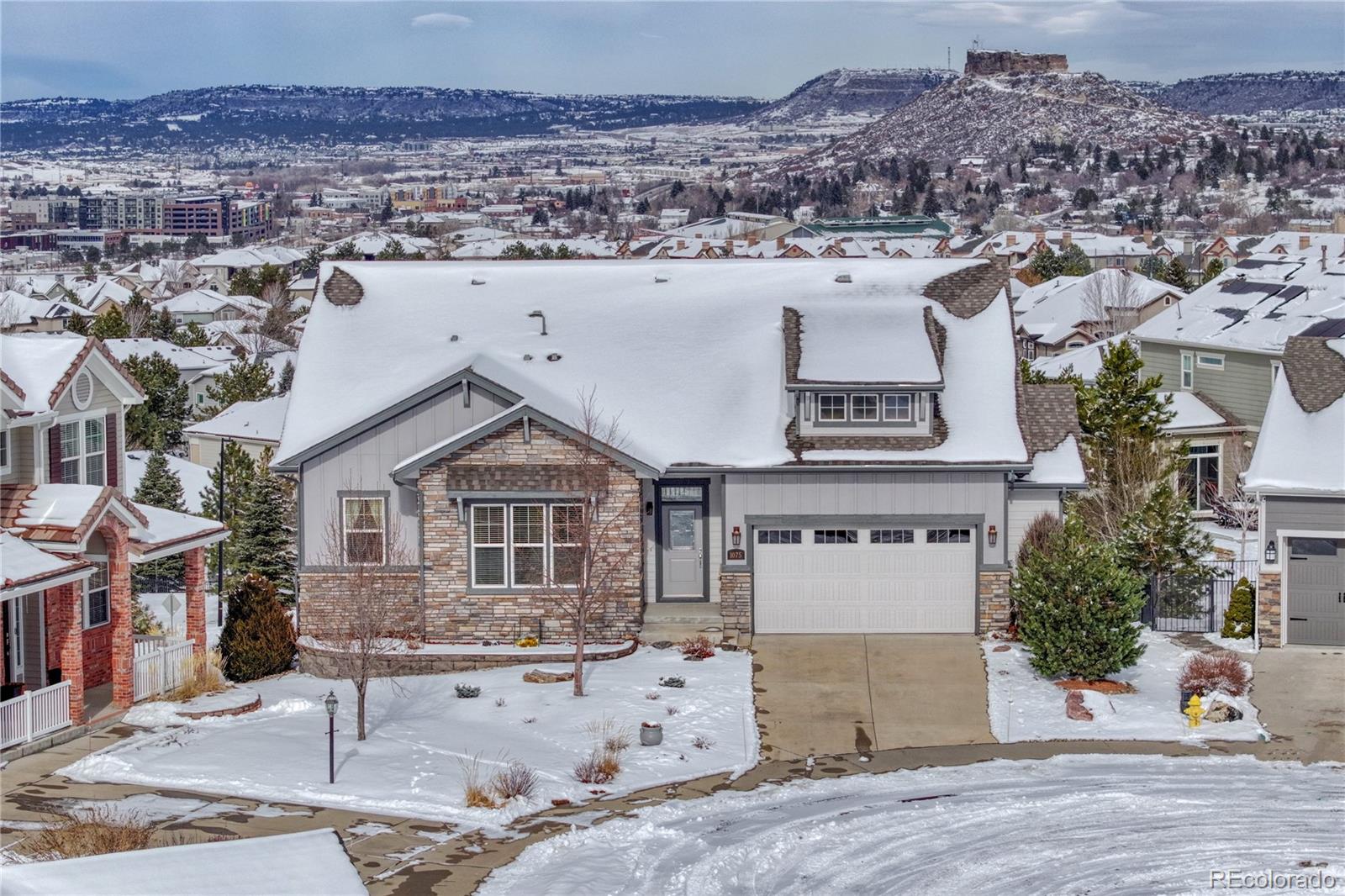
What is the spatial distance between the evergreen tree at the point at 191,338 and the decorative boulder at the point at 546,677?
2580 inches

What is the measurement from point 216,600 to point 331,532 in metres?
10.8

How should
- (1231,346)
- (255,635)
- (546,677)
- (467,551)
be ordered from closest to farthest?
(546,677) < (255,635) < (467,551) < (1231,346)

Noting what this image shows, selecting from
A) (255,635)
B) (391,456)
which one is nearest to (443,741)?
(255,635)

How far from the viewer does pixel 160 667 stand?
82.9 ft

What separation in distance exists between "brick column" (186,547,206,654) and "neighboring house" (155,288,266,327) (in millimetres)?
99291

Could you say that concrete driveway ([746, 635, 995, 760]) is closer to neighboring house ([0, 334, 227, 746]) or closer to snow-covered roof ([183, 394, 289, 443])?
neighboring house ([0, 334, 227, 746])

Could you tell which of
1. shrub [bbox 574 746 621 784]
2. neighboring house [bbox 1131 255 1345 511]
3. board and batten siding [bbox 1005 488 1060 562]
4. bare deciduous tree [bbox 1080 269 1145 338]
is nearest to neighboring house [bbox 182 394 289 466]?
neighboring house [bbox 1131 255 1345 511]

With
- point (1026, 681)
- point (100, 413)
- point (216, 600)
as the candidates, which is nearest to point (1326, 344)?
point (1026, 681)

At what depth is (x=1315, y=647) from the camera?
27.5 m

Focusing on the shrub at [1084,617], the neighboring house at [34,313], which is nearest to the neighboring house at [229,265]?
the neighboring house at [34,313]

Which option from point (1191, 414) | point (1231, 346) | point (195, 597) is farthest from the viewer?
point (1231, 346)

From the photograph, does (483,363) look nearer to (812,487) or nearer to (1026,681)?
(812,487)

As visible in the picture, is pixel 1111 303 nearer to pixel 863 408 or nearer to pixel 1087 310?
pixel 1087 310

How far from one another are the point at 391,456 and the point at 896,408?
8.60m
